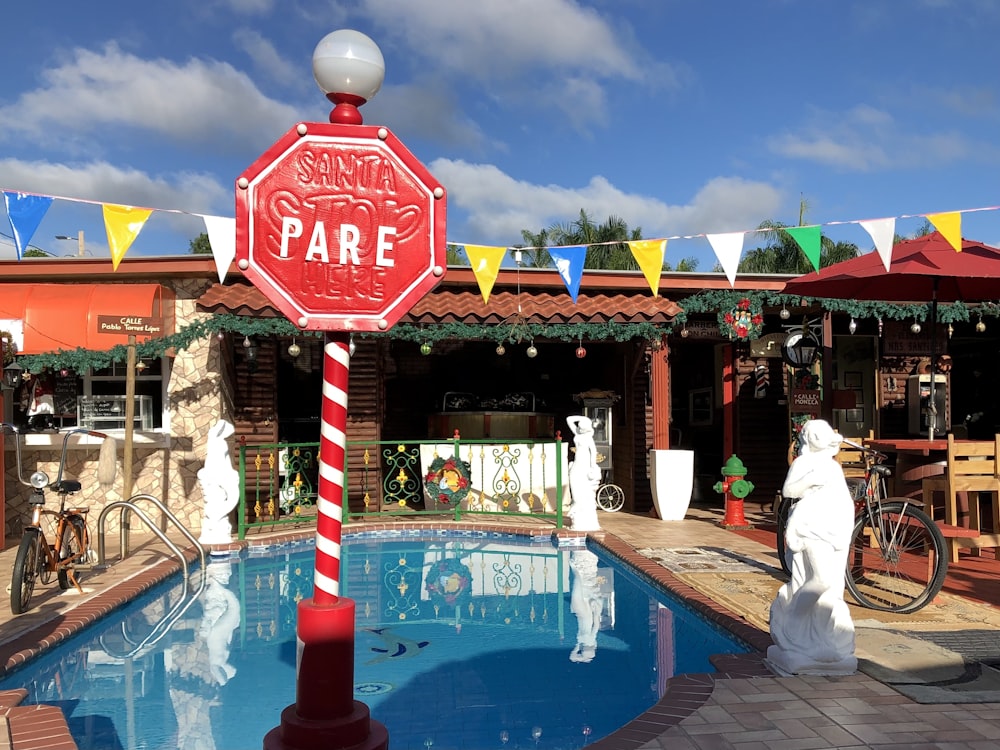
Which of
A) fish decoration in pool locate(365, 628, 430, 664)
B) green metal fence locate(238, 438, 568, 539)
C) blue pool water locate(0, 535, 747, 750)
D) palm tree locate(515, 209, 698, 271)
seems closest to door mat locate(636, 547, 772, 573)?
blue pool water locate(0, 535, 747, 750)

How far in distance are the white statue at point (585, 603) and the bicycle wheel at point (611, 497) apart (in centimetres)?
263

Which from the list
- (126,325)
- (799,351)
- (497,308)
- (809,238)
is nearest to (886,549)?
(809,238)

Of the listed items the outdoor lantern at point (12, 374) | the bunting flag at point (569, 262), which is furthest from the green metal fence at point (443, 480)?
the outdoor lantern at point (12, 374)

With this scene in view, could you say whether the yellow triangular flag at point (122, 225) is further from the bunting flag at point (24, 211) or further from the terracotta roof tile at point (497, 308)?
the terracotta roof tile at point (497, 308)

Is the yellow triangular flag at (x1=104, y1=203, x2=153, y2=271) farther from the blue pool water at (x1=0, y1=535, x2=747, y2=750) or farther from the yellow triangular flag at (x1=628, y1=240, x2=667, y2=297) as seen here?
the yellow triangular flag at (x1=628, y1=240, x2=667, y2=297)

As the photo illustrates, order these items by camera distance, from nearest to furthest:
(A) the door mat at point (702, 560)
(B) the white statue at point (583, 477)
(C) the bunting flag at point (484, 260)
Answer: (A) the door mat at point (702, 560)
(C) the bunting flag at point (484, 260)
(B) the white statue at point (583, 477)

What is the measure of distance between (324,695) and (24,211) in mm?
5845

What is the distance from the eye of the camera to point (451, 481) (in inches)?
363

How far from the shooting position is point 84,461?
8.66 m

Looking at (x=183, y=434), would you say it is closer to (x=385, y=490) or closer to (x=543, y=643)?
(x=385, y=490)

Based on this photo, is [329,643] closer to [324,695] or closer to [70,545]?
[324,695]

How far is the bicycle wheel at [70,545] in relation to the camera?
5676 millimetres

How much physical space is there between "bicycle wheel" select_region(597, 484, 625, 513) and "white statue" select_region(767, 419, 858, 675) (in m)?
6.73

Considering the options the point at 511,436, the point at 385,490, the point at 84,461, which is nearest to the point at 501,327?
the point at 511,436
